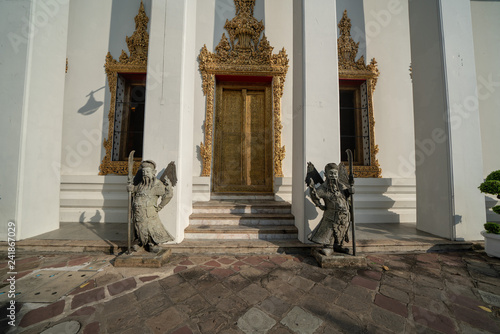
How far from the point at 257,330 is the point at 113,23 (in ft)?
24.9

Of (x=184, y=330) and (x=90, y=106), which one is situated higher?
(x=90, y=106)

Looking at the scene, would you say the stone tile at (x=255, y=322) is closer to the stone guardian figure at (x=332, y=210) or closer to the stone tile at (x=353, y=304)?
the stone tile at (x=353, y=304)

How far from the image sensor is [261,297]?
1.96m

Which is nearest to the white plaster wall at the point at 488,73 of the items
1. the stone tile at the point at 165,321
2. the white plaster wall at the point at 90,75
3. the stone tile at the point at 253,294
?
the stone tile at the point at 253,294

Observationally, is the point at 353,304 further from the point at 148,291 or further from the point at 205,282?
the point at 148,291

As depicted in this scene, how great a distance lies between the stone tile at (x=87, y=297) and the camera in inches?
73.1

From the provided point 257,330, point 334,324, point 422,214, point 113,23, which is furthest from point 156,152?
point 422,214

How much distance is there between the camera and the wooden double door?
4953 millimetres

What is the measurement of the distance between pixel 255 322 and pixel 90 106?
6260 mm

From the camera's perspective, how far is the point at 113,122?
494 cm

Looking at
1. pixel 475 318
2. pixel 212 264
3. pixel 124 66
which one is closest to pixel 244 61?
pixel 124 66

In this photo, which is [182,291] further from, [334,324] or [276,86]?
[276,86]

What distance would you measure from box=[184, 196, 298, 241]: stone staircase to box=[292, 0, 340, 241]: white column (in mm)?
373

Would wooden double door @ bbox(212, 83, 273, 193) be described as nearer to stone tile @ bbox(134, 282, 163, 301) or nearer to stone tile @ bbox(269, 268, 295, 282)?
stone tile @ bbox(269, 268, 295, 282)
